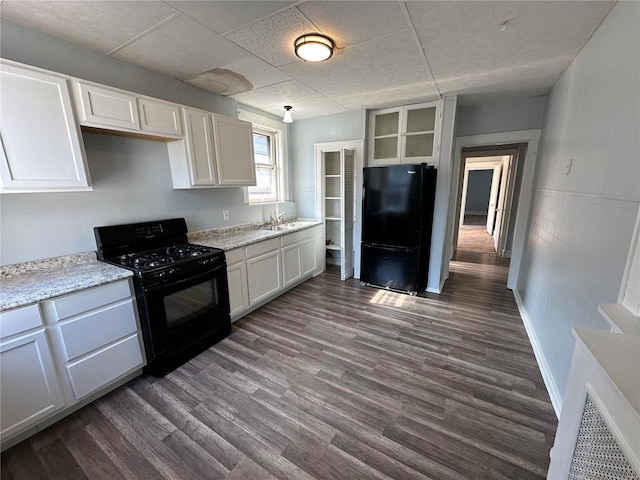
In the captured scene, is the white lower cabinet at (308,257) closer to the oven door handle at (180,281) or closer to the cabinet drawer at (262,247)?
the cabinet drawer at (262,247)

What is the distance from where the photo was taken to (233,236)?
3141 millimetres

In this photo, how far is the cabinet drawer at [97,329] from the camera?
1.59 meters

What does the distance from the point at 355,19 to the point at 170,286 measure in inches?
88.5

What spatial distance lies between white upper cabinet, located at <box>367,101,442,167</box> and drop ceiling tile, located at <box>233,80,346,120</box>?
24.2 inches

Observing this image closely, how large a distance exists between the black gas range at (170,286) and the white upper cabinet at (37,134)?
0.53m

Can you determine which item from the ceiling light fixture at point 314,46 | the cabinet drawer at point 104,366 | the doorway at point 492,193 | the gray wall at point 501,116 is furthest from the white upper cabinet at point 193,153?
the doorway at point 492,193

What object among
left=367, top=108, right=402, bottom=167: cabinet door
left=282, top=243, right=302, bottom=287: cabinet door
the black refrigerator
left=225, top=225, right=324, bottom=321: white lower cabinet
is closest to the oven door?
left=225, top=225, right=324, bottom=321: white lower cabinet

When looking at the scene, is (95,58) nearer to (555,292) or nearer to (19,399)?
(19,399)

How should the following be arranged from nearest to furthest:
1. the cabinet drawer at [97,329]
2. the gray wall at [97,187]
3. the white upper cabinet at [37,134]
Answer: the white upper cabinet at [37,134]
the cabinet drawer at [97,329]
the gray wall at [97,187]

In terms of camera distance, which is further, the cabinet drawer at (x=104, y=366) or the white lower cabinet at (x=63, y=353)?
the cabinet drawer at (x=104, y=366)

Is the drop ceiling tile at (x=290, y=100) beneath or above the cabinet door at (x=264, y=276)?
above

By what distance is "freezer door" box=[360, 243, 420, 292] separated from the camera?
335cm

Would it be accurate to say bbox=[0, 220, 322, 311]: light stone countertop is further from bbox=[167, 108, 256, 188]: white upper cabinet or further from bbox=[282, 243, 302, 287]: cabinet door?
bbox=[282, 243, 302, 287]: cabinet door

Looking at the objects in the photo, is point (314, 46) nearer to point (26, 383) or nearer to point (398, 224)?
point (398, 224)
